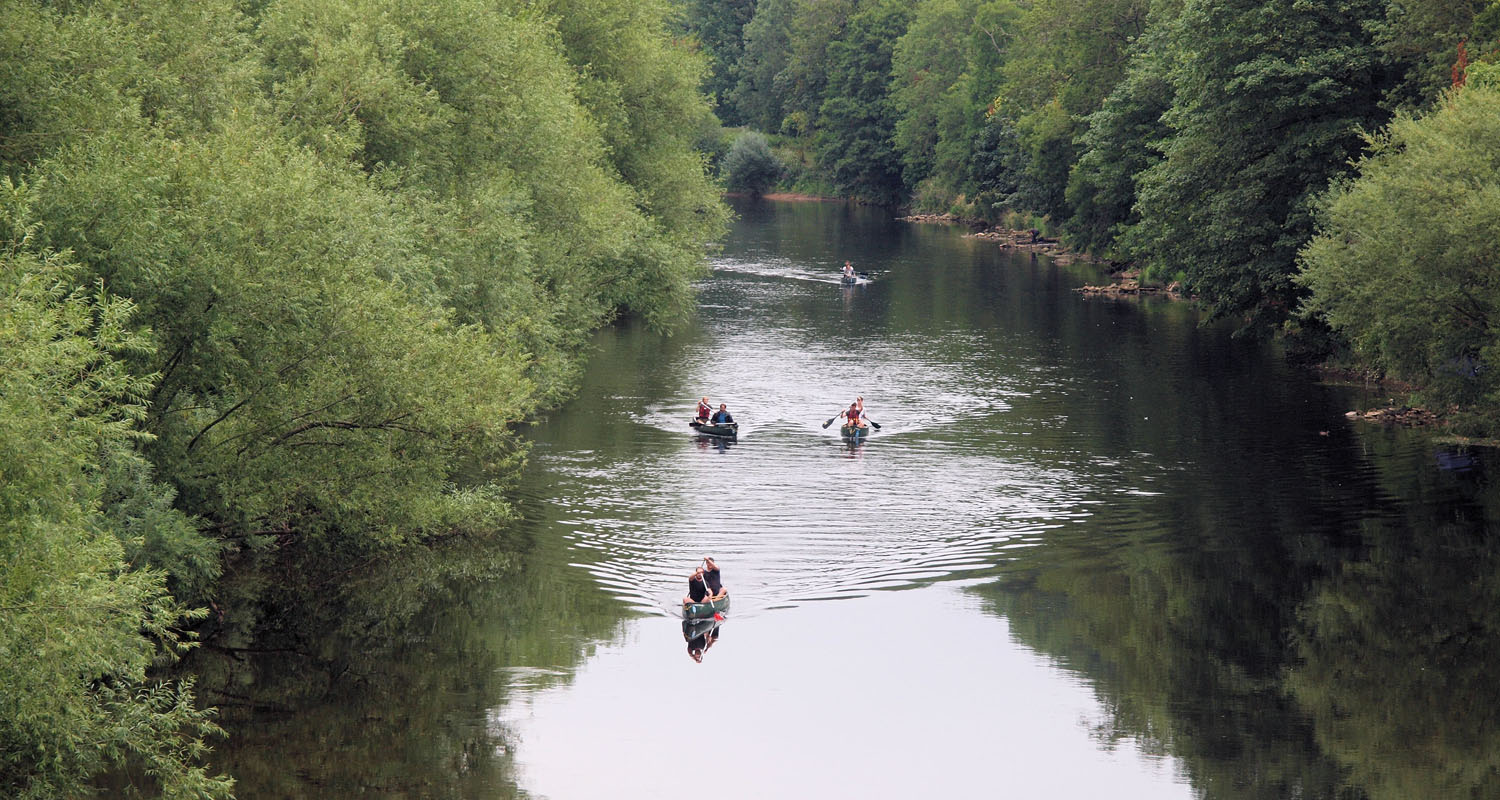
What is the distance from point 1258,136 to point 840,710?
125 feet

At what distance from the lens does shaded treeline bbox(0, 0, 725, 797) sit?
59.5 feet

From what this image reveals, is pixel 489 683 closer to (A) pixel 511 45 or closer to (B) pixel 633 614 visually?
(B) pixel 633 614

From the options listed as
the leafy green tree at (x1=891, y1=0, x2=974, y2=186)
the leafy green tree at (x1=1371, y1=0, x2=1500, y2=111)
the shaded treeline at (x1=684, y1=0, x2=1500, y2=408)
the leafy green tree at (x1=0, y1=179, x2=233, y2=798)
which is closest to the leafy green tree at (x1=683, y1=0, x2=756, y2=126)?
the leafy green tree at (x1=891, y1=0, x2=974, y2=186)

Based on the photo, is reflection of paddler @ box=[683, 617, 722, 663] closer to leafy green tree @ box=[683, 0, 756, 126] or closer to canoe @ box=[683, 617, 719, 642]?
canoe @ box=[683, 617, 719, 642]

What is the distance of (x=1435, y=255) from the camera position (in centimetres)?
4162

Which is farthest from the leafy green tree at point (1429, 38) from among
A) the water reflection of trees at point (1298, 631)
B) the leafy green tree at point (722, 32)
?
the leafy green tree at point (722, 32)

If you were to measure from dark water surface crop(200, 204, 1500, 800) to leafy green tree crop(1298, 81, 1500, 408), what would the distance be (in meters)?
3.26

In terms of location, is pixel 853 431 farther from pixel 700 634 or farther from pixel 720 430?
pixel 700 634

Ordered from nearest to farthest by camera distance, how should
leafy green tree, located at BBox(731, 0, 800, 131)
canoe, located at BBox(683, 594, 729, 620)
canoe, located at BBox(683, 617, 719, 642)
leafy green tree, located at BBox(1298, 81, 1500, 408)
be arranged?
canoe, located at BBox(683, 617, 719, 642)
canoe, located at BBox(683, 594, 729, 620)
leafy green tree, located at BBox(1298, 81, 1500, 408)
leafy green tree, located at BBox(731, 0, 800, 131)

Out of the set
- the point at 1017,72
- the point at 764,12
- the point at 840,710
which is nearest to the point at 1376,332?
the point at 840,710

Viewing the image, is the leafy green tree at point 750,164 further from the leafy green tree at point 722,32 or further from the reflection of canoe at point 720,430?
the reflection of canoe at point 720,430

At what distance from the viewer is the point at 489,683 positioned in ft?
90.2

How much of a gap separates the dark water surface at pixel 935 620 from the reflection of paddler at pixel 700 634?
0.24m

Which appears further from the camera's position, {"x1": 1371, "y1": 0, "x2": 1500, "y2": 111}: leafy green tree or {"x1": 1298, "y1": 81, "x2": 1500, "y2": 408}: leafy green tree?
{"x1": 1371, "y1": 0, "x2": 1500, "y2": 111}: leafy green tree
